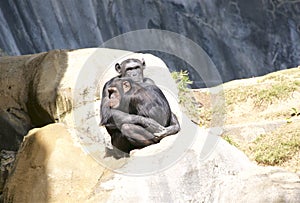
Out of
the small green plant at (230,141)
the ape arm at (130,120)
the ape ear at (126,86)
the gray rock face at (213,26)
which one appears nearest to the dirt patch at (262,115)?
the small green plant at (230,141)

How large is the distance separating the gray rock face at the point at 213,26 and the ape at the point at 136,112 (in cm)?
1073

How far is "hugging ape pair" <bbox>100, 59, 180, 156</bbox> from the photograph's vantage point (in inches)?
173

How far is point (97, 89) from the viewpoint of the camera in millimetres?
6141

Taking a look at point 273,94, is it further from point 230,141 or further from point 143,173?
point 143,173

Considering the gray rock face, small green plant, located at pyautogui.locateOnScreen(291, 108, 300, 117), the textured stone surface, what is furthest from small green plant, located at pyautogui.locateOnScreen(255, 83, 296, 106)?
the gray rock face

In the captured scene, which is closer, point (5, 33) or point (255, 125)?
point (255, 125)

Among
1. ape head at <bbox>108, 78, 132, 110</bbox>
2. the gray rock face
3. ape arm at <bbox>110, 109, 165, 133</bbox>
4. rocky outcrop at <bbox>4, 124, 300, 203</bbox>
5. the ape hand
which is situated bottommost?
the gray rock face

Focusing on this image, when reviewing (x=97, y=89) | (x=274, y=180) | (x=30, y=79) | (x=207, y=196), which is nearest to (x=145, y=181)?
(x=207, y=196)

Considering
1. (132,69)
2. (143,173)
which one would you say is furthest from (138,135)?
(132,69)

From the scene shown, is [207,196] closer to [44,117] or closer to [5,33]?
[44,117]

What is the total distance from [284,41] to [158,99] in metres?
12.3

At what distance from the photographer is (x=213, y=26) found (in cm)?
1641

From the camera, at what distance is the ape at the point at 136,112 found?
4.39 metres

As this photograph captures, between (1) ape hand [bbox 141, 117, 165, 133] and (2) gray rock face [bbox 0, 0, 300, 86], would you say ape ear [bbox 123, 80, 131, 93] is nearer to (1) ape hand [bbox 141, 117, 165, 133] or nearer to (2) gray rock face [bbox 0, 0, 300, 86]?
(1) ape hand [bbox 141, 117, 165, 133]
